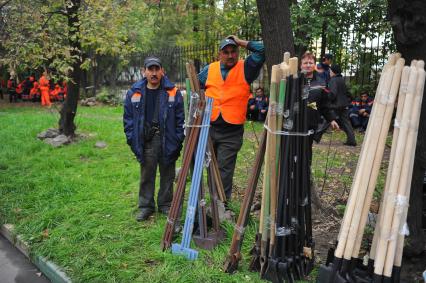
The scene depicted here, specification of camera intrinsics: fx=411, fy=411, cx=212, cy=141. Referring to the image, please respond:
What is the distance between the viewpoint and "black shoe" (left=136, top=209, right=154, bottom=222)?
5.18 meters

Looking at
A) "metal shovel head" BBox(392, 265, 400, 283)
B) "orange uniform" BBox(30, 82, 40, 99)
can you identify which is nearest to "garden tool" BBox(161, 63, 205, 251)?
"metal shovel head" BBox(392, 265, 400, 283)

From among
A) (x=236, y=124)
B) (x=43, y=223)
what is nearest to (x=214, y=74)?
(x=236, y=124)

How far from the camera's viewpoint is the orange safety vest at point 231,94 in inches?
185

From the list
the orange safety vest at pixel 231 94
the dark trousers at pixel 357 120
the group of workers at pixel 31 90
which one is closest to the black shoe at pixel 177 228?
the orange safety vest at pixel 231 94

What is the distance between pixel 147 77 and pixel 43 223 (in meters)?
2.30

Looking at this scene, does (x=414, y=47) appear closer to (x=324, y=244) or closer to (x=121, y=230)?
(x=324, y=244)

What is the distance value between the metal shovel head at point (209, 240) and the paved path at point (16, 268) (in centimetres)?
167

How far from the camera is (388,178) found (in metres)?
2.75

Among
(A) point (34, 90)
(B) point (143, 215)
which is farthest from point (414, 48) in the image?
(A) point (34, 90)

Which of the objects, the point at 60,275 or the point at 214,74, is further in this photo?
the point at 214,74

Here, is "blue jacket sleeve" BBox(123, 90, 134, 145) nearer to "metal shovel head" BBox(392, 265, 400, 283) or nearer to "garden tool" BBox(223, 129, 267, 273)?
"garden tool" BBox(223, 129, 267, 273)

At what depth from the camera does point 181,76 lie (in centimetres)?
1689

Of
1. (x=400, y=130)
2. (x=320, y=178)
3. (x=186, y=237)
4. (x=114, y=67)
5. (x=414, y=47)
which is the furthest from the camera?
(x=114, y=67)

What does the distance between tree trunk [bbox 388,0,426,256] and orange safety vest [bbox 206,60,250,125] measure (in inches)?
70.5
